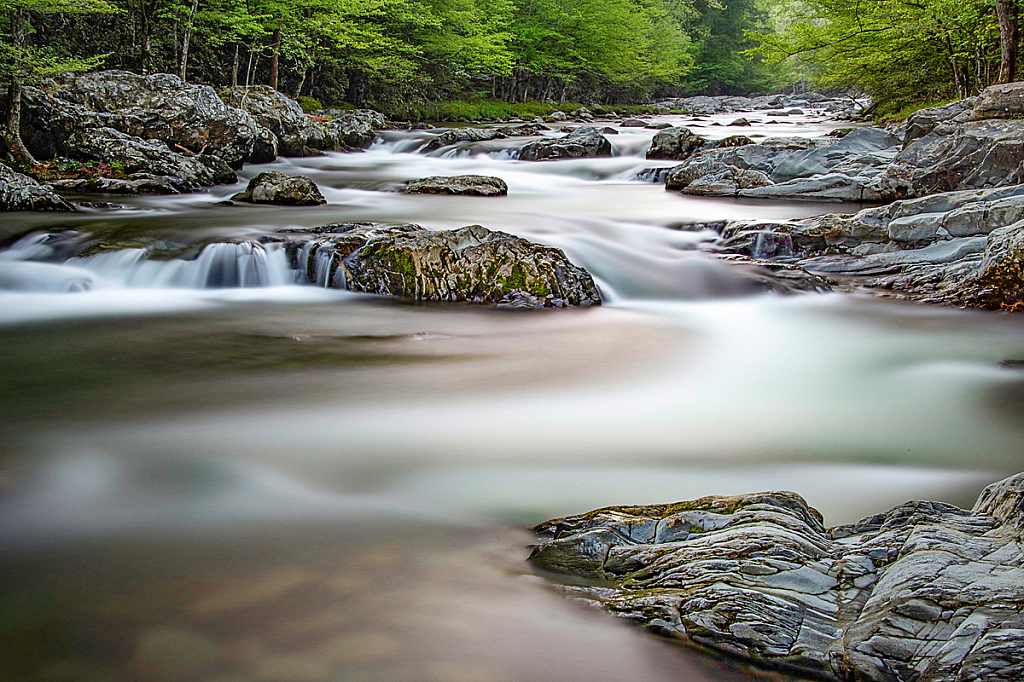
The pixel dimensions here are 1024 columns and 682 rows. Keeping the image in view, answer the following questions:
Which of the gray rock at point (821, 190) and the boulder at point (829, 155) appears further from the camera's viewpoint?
the boulder at point (829, 155)

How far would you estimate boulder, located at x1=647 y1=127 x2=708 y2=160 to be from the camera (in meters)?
17.9

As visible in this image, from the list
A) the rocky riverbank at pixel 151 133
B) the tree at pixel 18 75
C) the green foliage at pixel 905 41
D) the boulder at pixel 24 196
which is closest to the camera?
the boulder at pixel 24 196

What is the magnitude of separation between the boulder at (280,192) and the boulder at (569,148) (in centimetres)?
851

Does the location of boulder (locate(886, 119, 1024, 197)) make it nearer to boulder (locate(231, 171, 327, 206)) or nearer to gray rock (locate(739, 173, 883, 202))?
gray rock (locate(739, 173, 883, 202))

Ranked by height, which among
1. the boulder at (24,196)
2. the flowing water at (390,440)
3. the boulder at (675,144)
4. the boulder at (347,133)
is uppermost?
the boulder at (675,144)

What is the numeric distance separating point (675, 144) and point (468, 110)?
646 inches

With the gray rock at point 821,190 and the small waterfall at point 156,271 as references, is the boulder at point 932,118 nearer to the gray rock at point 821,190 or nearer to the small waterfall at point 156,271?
the gray rock at point 821,190

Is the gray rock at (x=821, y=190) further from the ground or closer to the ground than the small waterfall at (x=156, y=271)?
further from the ground

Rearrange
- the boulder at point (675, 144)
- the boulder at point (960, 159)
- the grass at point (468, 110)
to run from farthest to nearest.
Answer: the grass at point (468, 110), the boulder at point (675, 144), the boulder at point (960, 159)

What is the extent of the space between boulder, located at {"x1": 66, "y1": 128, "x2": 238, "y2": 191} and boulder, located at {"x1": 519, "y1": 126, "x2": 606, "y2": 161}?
7.74 meters

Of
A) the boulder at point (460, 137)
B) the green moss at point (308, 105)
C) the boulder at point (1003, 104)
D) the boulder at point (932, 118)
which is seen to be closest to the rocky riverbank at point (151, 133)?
the boulder at point (460, 137)

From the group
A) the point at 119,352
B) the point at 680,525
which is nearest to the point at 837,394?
the point at 680,525

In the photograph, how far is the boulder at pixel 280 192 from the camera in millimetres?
10664

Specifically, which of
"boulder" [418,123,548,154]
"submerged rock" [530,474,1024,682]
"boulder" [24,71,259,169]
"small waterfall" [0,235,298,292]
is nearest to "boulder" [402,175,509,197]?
"boulder" [24,71,259,169]
